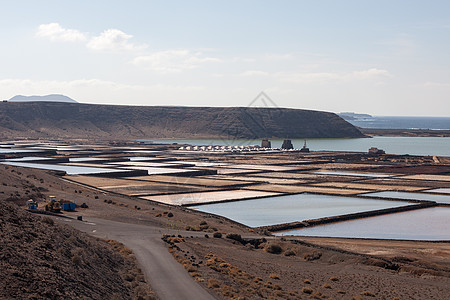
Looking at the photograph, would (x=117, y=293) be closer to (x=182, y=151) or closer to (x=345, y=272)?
(x=345, y=272)

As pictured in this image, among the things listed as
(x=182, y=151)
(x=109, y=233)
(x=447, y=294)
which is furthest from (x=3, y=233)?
(x=182, y=151)

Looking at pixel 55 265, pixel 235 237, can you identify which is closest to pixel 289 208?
pixel 235 237

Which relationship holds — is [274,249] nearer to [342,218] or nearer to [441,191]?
[342,218]

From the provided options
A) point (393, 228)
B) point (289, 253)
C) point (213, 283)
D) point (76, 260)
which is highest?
point (76, 260)

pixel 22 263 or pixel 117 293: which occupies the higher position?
pixel 22 263

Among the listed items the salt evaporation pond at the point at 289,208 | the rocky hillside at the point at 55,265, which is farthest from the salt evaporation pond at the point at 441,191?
the rocky hillside at the point at 55,265
